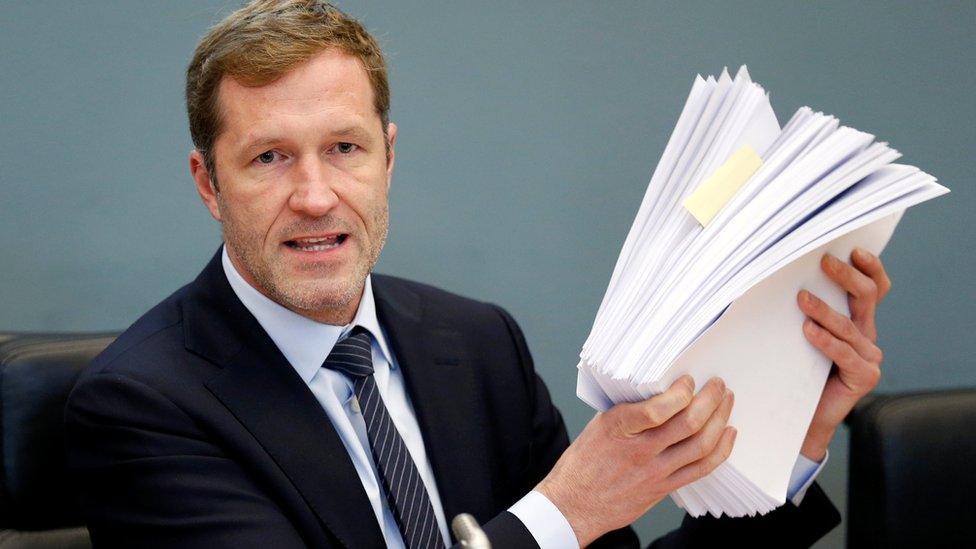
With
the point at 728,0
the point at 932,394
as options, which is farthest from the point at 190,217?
the point at 932,394

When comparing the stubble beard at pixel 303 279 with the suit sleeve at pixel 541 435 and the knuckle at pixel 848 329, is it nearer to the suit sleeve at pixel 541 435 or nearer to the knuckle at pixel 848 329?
the suit sleeve at pixel 541 435

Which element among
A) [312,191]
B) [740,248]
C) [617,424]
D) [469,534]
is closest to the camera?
[469,534]

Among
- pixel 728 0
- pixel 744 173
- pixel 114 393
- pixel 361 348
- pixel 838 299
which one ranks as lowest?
pixel 114 393

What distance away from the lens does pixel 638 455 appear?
1282 mm

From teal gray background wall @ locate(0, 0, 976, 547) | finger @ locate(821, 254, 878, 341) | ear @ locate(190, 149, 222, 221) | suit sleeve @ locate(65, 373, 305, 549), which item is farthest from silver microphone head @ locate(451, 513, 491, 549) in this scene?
teal gray background wall @ locate(0, 0, 976, 547)

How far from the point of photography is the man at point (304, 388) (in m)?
1.37

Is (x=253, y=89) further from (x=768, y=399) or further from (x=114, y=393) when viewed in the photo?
(x=768, y=399)

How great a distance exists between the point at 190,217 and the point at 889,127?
5.21 ft

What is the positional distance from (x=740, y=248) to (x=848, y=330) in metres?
0.28

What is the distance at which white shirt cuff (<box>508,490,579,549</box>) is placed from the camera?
136 centimetres

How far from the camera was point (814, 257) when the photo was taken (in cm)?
128

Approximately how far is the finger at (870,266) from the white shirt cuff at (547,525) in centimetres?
47

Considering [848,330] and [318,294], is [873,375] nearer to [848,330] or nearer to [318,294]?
[848,330]

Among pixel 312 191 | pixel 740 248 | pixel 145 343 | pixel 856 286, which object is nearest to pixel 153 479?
pixel 145 343
